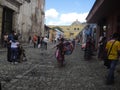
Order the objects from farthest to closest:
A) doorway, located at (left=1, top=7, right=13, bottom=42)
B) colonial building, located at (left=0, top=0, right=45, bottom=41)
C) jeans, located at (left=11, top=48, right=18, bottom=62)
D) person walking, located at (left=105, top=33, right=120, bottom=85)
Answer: colonial building, located at (left=0, top=0, right=45, bottom=41) → doorway, located at (left=1, top=7, right=13, bottom=42) → jeans, located at (left=11, top=48, right=18, bottom=62) → person walking, located at (left=105, top=33, right=120, bottom=85)

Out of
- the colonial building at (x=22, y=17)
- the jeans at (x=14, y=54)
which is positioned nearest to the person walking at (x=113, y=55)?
the jeans at (x=14, y=54)

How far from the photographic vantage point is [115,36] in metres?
11.7

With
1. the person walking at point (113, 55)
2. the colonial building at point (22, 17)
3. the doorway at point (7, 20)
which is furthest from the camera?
the colonial building at point (22, 17)

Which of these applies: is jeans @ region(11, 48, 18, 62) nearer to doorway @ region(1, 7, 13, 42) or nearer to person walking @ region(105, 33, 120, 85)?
person walking @ region(105, 33, 120, 85)

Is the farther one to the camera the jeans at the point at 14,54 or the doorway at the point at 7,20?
the doorway at the point at 7,20

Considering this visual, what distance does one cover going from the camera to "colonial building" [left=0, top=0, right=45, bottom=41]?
109ft

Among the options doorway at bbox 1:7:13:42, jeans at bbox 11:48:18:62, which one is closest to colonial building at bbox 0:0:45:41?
doorway at bbox 1:7:13:42

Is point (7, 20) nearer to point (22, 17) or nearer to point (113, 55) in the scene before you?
point (22, 17)

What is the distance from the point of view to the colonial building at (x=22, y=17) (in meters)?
33.1

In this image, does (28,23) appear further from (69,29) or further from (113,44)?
(69,29)

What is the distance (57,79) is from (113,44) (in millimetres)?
2202

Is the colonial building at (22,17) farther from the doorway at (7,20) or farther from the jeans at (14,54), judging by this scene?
the jeans at (14,54)

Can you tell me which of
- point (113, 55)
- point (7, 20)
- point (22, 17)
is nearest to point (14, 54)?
point (113, 55)

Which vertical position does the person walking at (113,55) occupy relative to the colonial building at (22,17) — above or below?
below
